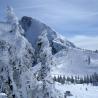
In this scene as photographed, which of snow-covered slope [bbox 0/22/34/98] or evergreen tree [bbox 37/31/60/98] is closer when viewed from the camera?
snow-covered slope [bbox 0/22/34/98]

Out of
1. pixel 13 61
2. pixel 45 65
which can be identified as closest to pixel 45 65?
pixel 45 65

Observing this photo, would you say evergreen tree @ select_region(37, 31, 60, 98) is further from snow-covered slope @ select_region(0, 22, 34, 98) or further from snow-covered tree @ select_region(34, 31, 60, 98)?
snow-covered slope @ select_region(0, 22, 34, 98)

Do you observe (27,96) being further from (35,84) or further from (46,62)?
(46,62)

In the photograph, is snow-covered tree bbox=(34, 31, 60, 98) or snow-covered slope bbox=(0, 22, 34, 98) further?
snow-covered tree bbox=(34, 31, 60, 98)

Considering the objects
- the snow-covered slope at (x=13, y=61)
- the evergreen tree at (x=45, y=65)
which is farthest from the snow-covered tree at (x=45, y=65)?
the snow-covered slope at (x=13, y=61)

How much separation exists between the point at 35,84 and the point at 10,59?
2874 millimetres

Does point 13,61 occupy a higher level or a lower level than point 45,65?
higher

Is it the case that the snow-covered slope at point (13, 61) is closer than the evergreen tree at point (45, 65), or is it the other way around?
the snow-covered slope at point (13, 61)

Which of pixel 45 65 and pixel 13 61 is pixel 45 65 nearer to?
pixel 45 65

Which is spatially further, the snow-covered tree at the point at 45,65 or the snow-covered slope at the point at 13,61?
the snow-covered tree at the point at 45,65

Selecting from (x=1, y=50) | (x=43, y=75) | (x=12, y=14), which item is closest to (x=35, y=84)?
(x=43, y=75)

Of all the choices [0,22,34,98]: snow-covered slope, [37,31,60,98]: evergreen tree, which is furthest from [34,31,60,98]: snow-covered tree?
[0,22,34,98]: snow-covered slope

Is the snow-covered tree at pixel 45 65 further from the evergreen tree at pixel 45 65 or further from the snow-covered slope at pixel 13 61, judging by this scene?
the snow-covered slope at pixel 13 61

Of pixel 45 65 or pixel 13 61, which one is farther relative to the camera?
pixel 45 65
